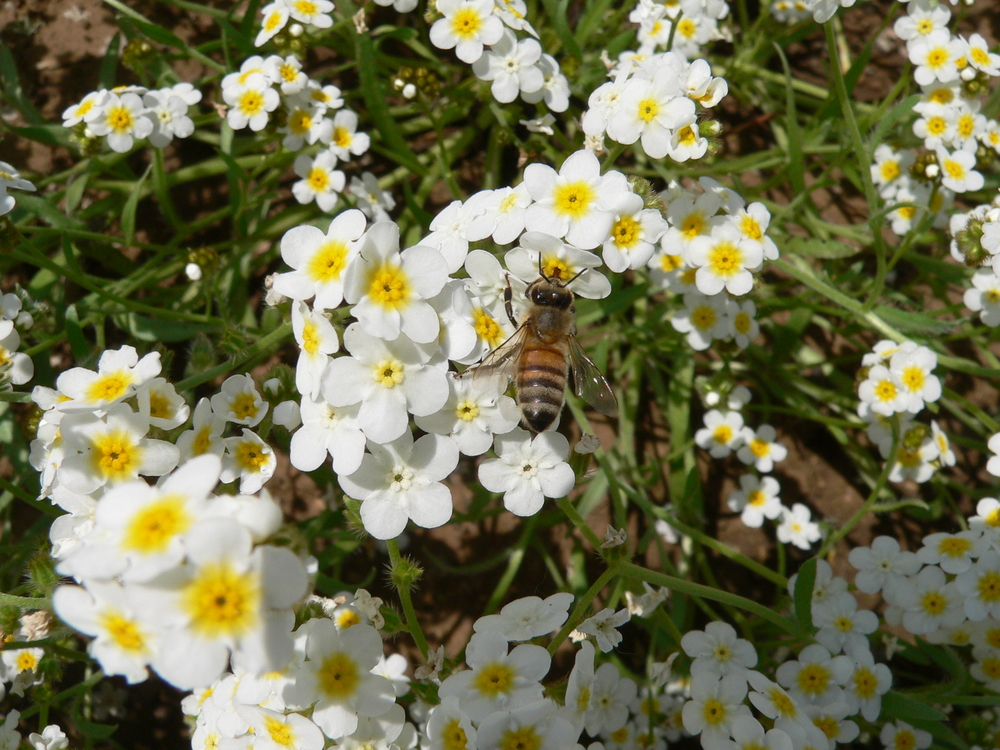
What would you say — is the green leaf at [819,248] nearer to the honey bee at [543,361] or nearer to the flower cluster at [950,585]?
the flower cluster at [950,585]

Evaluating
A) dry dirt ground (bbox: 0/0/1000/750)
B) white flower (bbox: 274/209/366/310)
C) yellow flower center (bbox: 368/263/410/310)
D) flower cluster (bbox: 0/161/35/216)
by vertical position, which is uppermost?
yellow flower center (bbox: 368/263/410/310)

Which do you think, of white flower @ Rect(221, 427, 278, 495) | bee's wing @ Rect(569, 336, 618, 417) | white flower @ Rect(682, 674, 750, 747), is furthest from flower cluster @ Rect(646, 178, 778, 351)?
white flower @ Rect(221, 427, 278, 495)

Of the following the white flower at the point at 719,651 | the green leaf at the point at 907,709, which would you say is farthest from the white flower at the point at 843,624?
the white flower at the point at 719,651

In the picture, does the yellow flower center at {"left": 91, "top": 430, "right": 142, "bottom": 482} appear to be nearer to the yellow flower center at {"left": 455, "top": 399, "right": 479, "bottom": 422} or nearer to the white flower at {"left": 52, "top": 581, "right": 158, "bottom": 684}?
the white flower at {"left": 52, "top": 581, "right": 158, "bottom": 684}

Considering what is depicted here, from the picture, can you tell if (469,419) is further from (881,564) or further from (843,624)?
(881,564)

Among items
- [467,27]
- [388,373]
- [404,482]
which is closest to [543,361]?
[388,373]
